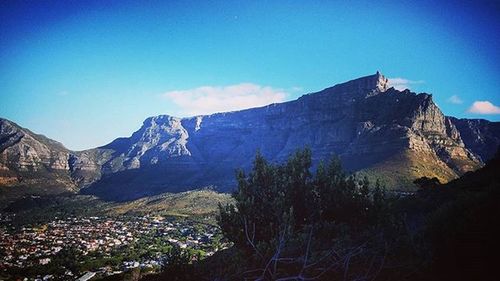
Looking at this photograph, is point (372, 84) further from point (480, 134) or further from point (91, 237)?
point (91, 237)

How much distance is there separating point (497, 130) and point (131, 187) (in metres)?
225

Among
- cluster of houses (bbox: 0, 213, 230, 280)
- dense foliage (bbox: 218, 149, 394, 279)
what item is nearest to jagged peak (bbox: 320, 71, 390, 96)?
cluster of houses (bbox: 0, 213, 230, 280)

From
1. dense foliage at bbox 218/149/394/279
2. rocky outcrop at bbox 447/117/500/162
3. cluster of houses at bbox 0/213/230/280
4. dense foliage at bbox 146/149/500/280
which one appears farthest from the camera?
rocky outcrop at bbox 447/117/500/162

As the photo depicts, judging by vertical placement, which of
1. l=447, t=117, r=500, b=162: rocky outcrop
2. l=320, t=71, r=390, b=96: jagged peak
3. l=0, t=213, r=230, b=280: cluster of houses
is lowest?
Answer: l=0, t=213, r=230, b=280: cluster of houses

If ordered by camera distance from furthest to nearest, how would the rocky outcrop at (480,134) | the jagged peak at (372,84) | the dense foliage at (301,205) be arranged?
the jagged peak at (372,84) → the rocky outcrop at (480,134) → the dense foliage at (301,205)

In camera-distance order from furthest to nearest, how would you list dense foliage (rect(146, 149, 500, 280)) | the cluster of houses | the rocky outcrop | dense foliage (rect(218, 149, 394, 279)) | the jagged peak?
the jagged peak < the rocky outcrop < the cluster of houses < dense foliage (rect(218, 149, 394, 279)) < dense foliage (rect(146, 149, 500, 280))

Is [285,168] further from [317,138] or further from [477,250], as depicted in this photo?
[317,138]

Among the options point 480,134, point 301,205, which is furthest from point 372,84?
point 301,205

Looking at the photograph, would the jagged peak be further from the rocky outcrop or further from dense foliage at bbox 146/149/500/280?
dense foliage at bbox 146/149/500/280

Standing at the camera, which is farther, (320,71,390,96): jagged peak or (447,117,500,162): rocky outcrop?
(320,71,390,96): jagged peak

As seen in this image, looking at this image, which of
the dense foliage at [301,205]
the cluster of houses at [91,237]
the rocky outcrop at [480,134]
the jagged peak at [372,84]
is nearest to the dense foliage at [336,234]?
the dense foliage at [301,205]

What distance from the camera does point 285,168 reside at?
56.1ft

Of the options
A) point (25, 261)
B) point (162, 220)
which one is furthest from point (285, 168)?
point (162, 220)

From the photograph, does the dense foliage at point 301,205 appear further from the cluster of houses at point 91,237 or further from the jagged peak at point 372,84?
the jagged peak at point 372,84
